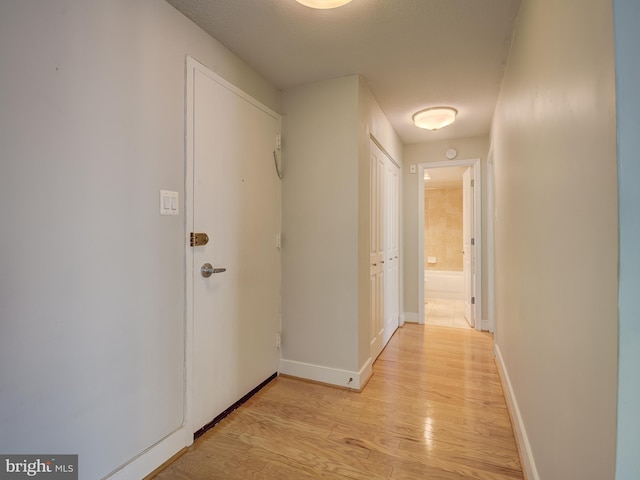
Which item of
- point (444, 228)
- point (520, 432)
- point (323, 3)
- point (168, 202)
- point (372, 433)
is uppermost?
point (323, 3)

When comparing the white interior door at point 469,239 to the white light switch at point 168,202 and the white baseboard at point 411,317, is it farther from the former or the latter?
the white light switch at point 168,202

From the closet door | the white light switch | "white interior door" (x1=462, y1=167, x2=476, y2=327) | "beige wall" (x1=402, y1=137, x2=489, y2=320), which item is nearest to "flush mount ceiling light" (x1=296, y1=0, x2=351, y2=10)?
the white light switch

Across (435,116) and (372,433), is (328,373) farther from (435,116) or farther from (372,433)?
(435,116)

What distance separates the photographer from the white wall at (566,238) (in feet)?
2.19

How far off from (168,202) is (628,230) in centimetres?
171

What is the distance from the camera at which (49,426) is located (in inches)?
44.4

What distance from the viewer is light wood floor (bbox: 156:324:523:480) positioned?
1522mm

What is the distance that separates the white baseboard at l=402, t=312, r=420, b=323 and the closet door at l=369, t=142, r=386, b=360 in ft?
3.87

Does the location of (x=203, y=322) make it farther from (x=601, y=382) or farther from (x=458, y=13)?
(x=458, y=13)

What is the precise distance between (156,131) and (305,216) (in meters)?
1.22

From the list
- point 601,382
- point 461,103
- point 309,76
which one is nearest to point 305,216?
point 309,76

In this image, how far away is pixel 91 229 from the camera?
127 cm

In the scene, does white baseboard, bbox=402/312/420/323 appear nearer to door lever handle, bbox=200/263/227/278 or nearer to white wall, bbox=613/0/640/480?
door lever handle, bbox=200/263/227/278

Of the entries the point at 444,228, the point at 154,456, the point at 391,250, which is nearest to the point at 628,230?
the point at 154,456
